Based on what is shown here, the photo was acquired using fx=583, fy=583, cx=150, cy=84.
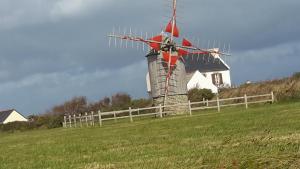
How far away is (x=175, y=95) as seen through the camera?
51.3 metres

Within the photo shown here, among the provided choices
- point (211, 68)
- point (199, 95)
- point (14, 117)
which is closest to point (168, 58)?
point (199, 95)

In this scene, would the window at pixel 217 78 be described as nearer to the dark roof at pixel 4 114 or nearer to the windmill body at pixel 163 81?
the windmill body at pixel 163 81

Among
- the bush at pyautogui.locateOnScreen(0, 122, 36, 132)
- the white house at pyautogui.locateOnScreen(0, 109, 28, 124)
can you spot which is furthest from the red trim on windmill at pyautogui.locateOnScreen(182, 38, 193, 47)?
the white house at pyautogui.locateOnScreen(0, 109, 28, 124)

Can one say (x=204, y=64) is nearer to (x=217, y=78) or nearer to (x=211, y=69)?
(x=211, y=69)

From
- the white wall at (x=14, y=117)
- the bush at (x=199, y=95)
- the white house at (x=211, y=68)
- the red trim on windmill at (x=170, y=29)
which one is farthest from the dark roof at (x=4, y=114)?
the red trim on windmill at (x=170, y=29)

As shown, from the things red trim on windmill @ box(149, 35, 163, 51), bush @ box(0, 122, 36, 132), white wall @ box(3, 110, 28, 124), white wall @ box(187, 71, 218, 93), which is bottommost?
bush @ box(0, 122, 36, 132)

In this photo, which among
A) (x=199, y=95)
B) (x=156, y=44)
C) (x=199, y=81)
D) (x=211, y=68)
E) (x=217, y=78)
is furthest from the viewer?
(x=211, y=68)

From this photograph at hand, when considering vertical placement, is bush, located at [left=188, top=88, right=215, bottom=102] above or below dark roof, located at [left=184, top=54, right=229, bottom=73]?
below

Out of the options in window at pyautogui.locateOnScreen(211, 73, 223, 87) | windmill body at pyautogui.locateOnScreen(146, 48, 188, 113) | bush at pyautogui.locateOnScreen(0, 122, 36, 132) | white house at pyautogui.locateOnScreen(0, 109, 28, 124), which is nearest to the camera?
windmill body at pyautogui.locateOnScreen(146, 48, 188, 113)

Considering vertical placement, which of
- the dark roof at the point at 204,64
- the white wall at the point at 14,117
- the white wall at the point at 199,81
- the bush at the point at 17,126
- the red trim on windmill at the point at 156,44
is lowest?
the bush at the point at 17,126

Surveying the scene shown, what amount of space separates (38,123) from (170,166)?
2561 inches

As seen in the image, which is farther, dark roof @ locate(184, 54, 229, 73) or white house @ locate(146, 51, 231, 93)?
dark roof @ locate(184, 54, 229, 73)

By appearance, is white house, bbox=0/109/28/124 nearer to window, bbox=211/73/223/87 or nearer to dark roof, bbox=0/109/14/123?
dark roof, bbox=0/109/14/123

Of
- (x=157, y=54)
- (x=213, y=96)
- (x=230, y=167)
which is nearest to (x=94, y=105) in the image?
(x=213, y=96)
